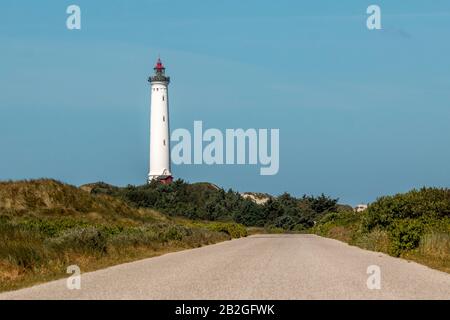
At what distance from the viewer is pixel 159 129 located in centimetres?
10444

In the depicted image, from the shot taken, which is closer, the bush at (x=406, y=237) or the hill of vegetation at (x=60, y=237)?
the hill of vegetation at (x=60, y=237)

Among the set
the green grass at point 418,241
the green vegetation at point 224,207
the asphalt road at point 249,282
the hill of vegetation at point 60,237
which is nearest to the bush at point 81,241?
the hill of vegetation at point 60,237

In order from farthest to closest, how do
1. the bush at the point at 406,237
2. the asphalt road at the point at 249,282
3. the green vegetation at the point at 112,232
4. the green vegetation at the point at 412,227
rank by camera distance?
1. the bush at the point at 406,237
2. the green vegetation at the point at 412,227
3. the green vegetation at the point at 112,232
4. the asphalt road at the point at 249,282

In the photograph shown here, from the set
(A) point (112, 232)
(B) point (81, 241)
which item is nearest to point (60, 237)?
(B) point (81, 241)

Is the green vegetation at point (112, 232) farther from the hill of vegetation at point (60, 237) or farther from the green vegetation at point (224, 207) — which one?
the green vegetation at point (224, 207)

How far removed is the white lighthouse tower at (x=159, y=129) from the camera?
104 m

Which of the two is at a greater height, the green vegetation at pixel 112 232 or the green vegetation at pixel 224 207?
the green vegetation at pixel 112 232

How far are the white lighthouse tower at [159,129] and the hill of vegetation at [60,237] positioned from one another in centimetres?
3563

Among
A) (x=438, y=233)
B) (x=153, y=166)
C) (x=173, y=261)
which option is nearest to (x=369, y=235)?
(x=438, y=233)

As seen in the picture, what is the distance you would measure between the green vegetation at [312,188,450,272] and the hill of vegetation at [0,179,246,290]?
948 centimetres

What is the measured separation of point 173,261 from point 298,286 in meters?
9.93
